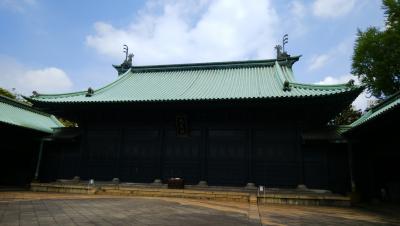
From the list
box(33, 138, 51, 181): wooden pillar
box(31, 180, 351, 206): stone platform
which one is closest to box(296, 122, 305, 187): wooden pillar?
A: box(31, 180, 351, 206): stone platform

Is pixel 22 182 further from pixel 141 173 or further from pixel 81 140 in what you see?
pixel 141 173

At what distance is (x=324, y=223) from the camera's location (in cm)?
830

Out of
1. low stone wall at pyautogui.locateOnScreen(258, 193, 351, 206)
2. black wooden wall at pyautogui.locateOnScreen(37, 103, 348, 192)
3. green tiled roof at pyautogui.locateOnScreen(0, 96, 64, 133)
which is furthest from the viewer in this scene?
green tiled roof at pyautogui.locateOnScreen(0, 96, 64, 133)

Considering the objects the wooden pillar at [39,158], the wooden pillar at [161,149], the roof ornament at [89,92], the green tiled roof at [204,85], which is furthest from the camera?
the roof ornament at [89,92]

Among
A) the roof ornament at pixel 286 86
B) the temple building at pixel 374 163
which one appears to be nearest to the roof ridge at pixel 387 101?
the temple building at pixel 374 163

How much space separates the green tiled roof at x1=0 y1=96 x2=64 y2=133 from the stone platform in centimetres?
492

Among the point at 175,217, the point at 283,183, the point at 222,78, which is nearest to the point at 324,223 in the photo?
the point at 175,217

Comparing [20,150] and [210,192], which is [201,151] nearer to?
[210,192]

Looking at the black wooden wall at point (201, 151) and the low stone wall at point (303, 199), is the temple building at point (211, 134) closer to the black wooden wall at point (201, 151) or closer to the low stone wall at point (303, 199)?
the black wooden wall at point (201, 151)

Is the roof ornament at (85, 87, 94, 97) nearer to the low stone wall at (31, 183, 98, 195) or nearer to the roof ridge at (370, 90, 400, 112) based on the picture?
the low stone wall at (31, 183, 98, 195)

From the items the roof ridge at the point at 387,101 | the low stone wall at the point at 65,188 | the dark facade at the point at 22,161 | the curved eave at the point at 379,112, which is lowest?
the low stone wall at the point at 65,188

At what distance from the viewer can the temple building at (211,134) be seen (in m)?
15.5

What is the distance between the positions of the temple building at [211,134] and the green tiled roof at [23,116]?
8.13ft

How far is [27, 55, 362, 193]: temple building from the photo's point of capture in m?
15.5
